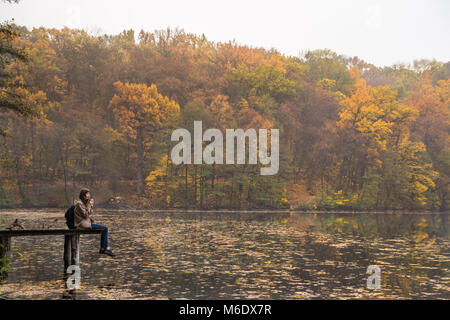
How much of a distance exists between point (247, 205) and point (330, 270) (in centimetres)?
4160

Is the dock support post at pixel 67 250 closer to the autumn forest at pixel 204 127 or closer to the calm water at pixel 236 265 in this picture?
the calm water at pixel 236 265

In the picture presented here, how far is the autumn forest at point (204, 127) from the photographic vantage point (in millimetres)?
60844

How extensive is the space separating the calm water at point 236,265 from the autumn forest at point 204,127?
27598mm

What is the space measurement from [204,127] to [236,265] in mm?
40680

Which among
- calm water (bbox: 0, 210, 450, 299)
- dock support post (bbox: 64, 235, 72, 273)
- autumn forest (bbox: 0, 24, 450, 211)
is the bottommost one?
calm water (bbox: 0, 210, 450, 299)

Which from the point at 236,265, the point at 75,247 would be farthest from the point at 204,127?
the point at 75,247

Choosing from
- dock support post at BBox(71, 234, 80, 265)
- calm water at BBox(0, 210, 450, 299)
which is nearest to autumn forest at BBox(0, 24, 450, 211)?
calm water at BBox(0, 210, 450, 299)

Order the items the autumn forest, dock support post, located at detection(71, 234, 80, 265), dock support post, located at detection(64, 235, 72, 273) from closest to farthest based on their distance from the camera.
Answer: dock support post, located at detection(64, 235, 72, 273)
dock support post, located at detection(71, 234, 80, 265)
the autumn forest

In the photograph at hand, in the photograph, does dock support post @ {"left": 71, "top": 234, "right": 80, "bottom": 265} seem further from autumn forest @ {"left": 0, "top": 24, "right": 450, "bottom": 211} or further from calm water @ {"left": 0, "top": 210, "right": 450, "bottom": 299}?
autumn forest @ {"left": 0, "top": 24, "right": 450, "bottom": 211}

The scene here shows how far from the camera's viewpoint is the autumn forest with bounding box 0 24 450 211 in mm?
60844

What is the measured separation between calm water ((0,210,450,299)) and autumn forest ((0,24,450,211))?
90.5ft
